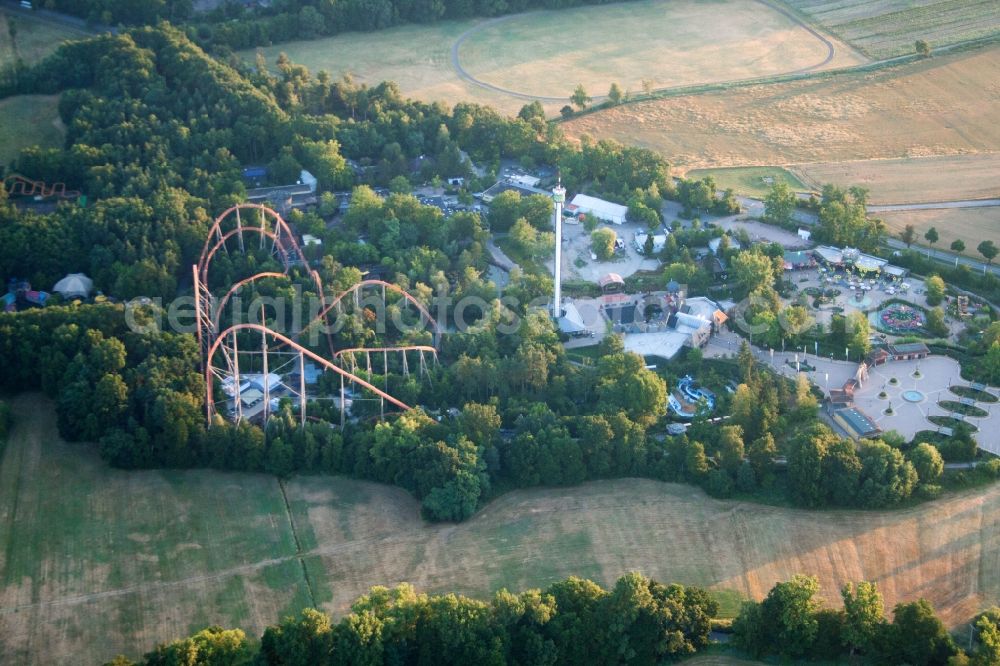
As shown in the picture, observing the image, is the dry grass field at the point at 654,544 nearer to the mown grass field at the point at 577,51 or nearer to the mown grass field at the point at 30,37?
the mown grass field at the point at 577,51

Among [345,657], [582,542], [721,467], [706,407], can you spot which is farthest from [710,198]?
[345,657]

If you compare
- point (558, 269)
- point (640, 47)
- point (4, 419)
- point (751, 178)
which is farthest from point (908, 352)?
point (640, 47)

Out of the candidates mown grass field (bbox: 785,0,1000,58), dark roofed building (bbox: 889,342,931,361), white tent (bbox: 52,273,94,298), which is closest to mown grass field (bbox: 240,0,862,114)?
mown grass field (bbox: 785,0,1000,58)

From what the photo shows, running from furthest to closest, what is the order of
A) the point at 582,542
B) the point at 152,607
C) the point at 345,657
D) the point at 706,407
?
1. the point at 706,407
2. the point at 582,542
3. the point at 152,607
4. the point at 345,657

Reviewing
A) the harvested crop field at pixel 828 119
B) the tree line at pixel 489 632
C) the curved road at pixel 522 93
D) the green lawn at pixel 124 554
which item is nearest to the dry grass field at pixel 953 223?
the harvested crop field at pixel 828 119

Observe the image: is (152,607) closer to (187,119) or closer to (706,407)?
(706,407)

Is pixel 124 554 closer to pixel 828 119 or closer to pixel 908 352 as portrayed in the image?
pixel 908 352

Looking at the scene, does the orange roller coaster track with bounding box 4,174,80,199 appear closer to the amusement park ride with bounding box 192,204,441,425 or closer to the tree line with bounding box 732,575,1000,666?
the amusement park ride with bounding box 192,204,441,425
